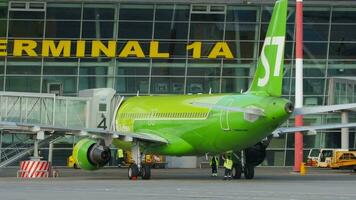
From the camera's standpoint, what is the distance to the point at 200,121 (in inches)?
1548

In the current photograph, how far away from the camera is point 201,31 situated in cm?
6203

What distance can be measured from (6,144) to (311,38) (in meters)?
22.3

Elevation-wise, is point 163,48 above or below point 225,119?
above

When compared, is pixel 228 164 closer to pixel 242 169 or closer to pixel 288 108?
pixel 242 169

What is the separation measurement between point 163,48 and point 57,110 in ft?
49.5

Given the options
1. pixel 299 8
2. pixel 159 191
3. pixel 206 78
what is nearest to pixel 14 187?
pixel 159 191

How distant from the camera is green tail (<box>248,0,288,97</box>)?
121 ft

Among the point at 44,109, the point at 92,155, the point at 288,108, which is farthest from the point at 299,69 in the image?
the point at 288,108

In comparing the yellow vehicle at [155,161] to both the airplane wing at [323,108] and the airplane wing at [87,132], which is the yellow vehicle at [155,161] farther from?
the airplane wing at [323,108]

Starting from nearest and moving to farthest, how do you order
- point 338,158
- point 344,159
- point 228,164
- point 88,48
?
1. point 228,164
2. point 344,159
3. point 338,158
4. point 88,48

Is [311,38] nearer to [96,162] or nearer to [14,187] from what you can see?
[96,162]

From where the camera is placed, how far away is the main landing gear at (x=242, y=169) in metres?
41.3

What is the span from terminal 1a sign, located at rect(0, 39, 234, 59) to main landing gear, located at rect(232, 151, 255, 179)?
21316mm

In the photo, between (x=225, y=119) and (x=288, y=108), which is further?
(x=225, y=119)
